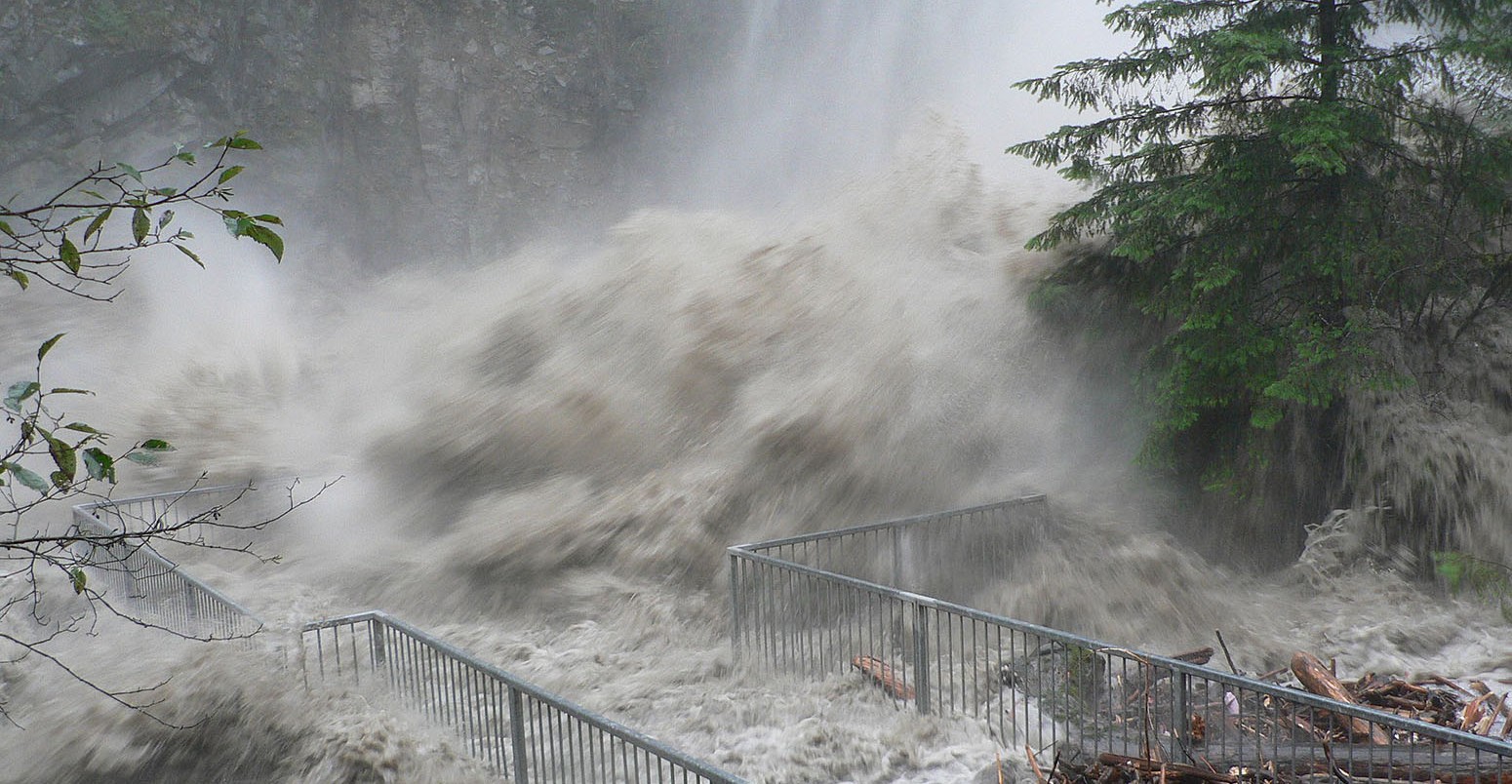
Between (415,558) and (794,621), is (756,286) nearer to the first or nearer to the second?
(415,558)

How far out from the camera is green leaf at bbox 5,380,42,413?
240 centimetres

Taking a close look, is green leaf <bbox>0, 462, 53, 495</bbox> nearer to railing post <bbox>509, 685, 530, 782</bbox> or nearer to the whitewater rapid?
railing post <bbox>509, 685, 530, 782</bbox>

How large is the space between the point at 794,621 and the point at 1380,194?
716 centimetres

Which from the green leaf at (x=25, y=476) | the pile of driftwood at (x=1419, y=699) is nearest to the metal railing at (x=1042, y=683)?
the pile of driftwood at (x=1419, y=699)

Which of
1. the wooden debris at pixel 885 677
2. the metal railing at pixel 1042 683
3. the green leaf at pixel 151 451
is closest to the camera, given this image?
the green leaf at pixel 151 451

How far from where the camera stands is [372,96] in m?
33.1

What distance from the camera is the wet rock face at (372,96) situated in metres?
A: 29.3

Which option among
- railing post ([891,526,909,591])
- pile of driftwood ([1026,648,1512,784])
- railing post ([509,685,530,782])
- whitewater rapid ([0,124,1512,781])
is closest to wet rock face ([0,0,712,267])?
whitewater rapid ([0,124,1512,781])

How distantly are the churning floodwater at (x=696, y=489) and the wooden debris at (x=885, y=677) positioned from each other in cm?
11

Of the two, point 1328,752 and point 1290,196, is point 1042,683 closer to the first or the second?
point 1328,752

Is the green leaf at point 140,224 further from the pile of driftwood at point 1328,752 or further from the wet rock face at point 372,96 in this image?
the wet rock face at point 372,96

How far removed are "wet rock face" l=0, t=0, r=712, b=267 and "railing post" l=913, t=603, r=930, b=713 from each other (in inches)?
1183

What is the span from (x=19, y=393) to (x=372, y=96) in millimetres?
33844

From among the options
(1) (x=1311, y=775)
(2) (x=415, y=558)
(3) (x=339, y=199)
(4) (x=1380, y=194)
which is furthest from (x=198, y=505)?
(3) (x=339, y=199)
